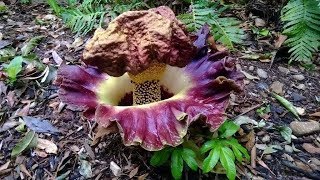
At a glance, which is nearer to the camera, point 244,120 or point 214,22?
point 244,120

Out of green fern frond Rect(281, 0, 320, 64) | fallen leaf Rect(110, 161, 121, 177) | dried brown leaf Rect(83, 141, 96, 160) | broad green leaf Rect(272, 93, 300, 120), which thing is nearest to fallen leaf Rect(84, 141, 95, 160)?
dried brown leaf Rect(83, 141, 96, 160)

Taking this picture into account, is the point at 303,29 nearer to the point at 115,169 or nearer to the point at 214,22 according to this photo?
the point at 214,22

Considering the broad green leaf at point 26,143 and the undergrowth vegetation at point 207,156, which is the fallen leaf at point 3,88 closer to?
the broad green leaf at point 26,143

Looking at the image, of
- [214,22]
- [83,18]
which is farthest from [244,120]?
[83,18]

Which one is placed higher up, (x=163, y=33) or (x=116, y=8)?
(x=163, y=33)

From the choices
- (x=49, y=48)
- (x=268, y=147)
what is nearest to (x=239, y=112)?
(x=268, y=147)

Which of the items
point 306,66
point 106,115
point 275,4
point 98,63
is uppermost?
point 98,63

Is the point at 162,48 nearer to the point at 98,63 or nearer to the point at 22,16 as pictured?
the point at 98,63

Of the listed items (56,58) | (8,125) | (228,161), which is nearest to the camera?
(228,161)
